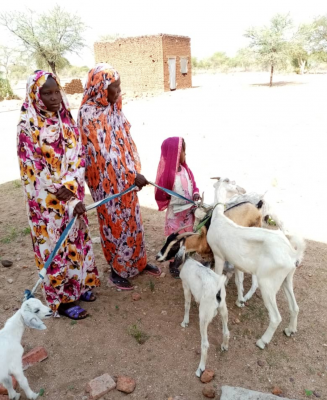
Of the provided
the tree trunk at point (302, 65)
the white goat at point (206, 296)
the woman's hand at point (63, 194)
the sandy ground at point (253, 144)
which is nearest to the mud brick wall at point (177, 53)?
the sandy ground at point (253, 144)

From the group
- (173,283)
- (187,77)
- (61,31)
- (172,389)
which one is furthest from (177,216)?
(61,31)

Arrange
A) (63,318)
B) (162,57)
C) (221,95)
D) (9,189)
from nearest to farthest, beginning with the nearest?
(63,318) → (9,189) → (221,95) → (162,57)

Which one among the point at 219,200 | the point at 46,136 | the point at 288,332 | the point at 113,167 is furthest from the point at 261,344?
the point at 46,136

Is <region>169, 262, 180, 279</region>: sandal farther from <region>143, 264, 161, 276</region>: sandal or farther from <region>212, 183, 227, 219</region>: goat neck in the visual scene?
<region>212, 183, 227, 219</region>: goat neck

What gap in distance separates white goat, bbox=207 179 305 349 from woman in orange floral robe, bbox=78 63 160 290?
0.99 meters

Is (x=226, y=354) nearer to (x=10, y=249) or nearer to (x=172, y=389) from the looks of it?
(x=172, y=389)

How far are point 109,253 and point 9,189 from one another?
15.4 ft

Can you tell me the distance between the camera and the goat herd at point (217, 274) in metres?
2.39

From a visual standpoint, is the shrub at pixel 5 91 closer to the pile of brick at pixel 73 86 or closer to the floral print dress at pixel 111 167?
the pile of brick at pixel 73 86

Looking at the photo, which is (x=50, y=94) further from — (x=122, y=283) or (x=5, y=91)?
(x=5, y=91)

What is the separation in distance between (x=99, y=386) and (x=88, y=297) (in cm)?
113

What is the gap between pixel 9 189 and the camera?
751 cm

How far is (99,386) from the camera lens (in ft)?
8.52

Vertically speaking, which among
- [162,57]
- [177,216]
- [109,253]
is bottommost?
[109,253]
